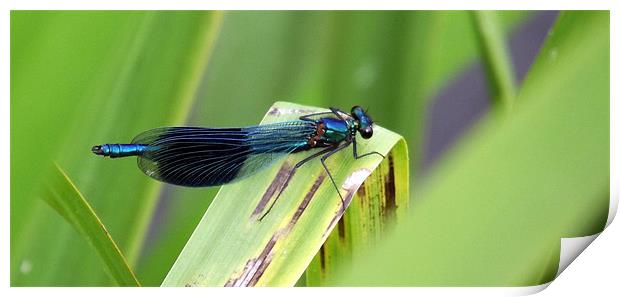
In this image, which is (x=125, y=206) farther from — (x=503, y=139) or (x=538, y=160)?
(x=538, y=160)

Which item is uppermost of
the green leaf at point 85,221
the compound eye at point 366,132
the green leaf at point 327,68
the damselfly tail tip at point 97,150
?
the green leaf at point 327,68

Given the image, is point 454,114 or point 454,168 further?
point 454,114

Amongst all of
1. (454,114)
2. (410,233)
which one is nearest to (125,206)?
(410,233)

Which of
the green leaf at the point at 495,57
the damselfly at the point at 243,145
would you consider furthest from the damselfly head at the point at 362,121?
the green leaf at the point at 495,57

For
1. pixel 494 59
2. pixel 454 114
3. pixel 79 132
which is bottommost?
pixel 79 132

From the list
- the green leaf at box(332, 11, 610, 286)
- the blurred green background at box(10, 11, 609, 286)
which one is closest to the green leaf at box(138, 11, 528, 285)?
the blurred green background at box(10, 11, 609, 286)

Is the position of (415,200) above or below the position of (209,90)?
below

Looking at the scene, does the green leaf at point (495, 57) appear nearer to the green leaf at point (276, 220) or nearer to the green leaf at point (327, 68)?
the green leaf at point (327, 68)
